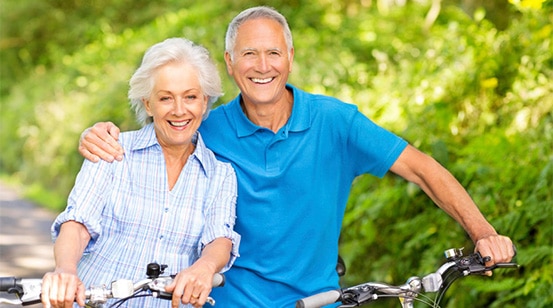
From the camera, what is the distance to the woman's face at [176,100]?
3.67 metres

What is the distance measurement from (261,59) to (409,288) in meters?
1.09

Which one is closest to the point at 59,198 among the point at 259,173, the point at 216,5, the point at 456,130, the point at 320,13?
the point at 216,5

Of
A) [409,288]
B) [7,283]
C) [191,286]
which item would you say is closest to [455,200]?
[409,288]

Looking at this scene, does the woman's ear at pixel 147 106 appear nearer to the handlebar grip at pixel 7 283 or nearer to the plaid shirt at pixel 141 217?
the plaid shirt at pixel 141 217

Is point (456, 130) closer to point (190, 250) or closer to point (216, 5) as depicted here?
point (190, 250)

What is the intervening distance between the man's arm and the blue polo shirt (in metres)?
0.08

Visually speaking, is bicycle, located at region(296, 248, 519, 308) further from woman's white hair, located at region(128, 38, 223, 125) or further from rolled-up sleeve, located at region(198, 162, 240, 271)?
woman's white hair, located at region(128, 38, 223, 125)

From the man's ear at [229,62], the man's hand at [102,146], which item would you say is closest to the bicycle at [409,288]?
the man's hand at [102,146]

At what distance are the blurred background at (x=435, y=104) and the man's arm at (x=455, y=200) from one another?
1.73m

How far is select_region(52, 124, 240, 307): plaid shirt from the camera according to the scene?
11.9 ft

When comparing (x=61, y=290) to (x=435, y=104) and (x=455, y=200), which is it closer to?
(x=455, y=200)

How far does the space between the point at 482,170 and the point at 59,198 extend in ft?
35.7

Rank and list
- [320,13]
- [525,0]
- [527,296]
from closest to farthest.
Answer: [527,296]
[525,0]
[320,13]

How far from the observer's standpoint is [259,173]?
391 centimetres
